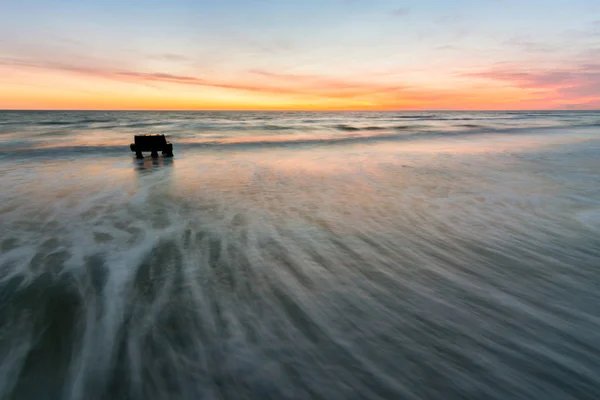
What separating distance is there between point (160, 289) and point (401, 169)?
11285mm

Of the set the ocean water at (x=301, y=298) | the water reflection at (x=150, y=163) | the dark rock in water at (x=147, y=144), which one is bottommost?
the ocean water at (x=301, y=298)

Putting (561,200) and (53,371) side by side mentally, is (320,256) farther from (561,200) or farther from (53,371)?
(561,200)

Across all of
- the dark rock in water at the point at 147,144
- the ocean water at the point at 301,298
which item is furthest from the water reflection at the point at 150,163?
the ocean water at the point at 301,298

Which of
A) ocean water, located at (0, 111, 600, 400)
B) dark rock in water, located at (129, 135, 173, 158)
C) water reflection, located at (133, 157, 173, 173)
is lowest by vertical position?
ocean water, located at (0, 111, 600, 400)

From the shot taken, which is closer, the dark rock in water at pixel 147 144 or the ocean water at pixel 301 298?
the ocean water at pixel 301 298

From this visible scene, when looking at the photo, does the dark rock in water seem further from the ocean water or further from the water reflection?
the ocean water

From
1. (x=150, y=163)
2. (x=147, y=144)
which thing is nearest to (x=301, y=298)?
(x=150, y=163)

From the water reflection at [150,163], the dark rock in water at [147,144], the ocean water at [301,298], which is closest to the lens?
the ocean water at [301,298]

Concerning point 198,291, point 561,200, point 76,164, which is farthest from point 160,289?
point 76,164

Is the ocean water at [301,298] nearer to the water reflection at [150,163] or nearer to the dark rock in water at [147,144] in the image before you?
the water reflection at [150,163]

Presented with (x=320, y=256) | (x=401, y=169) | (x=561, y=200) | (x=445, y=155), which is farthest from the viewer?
(x=445, y=155)

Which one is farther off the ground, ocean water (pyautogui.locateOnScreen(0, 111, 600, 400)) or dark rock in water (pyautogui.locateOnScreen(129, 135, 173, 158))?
dark rock in water (pyautogui.locateOnScreen(129, 135, 173, 158))

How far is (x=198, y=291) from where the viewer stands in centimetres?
402

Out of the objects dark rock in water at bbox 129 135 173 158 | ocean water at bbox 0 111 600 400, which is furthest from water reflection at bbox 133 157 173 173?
ocean water at bbox 0 111 600 400
